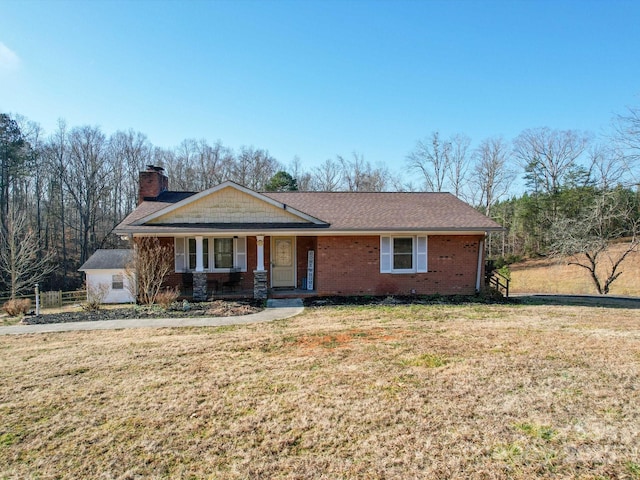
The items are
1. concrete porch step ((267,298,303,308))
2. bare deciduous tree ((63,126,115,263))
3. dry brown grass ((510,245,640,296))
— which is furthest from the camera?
bare deciduous tree ((63,126,115,263))

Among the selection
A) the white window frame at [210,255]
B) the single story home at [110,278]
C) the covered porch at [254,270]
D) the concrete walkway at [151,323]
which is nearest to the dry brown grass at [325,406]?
the concrete walkway at [151,323]

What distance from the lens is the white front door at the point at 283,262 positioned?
14914 mm

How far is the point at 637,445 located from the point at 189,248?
43.6 ft

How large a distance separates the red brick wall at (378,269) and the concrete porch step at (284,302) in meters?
1.12

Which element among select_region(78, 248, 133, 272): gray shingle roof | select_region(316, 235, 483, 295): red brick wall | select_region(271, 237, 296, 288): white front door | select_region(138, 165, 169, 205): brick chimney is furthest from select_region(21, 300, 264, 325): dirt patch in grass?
select_region(138, 165, 169, 205): brick chimney

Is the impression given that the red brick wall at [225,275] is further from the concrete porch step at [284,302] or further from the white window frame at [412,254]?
the white window frame at [412,254]

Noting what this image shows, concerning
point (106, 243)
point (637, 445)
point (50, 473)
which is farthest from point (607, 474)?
point (106, 243)

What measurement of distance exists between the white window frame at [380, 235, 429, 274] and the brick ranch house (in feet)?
0.11

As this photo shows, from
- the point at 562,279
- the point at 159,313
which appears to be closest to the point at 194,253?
the point at 159,313

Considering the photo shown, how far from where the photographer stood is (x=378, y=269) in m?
13.7

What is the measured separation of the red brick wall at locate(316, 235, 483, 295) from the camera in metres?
13.5

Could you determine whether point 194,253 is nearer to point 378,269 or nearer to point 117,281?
point 117,281

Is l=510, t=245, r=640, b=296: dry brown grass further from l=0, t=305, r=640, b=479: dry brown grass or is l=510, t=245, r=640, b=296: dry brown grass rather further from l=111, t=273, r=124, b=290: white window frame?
l=111, t=273, r=124, b=290: white window frame

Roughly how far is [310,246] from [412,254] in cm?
378
